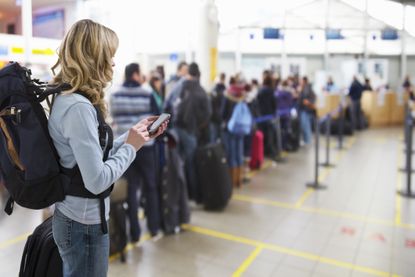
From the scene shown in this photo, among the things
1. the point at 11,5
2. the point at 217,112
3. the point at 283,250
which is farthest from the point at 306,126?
the point at 11,5

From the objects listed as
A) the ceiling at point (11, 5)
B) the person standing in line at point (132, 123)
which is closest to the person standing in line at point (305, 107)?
the person standing in line at point (132, 123)

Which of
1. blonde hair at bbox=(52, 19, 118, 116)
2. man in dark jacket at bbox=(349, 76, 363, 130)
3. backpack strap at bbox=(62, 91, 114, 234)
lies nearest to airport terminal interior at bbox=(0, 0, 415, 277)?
backpack strap at bbox=(62, 91, 114, 234)

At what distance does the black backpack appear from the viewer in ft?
4.64

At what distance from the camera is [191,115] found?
4.45 metres

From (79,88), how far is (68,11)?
1751 millimetres

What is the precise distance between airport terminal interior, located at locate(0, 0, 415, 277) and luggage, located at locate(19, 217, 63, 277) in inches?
11.3

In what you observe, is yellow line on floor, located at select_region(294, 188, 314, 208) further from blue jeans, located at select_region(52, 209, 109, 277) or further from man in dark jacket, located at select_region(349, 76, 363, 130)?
man in dark jacket, located at select_region(349, 76, 363, 130)

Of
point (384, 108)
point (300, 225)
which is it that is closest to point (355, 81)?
point (384, 108)

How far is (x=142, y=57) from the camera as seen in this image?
29.1ft

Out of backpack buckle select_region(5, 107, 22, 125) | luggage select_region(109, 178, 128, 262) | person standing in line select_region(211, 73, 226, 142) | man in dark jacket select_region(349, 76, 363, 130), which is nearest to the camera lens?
backpack buckle select_region(5, 107, 22, 125)

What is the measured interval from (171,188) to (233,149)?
1844 millimetres

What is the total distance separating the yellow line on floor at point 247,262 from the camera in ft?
10.5

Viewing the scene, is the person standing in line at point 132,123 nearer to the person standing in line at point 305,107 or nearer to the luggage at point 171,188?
the luggage at point 171,188

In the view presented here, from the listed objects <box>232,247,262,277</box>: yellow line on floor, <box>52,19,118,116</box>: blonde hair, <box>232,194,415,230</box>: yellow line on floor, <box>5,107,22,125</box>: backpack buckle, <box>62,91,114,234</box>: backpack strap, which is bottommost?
<box>232,247,262,277</box>: yellow line on floor
